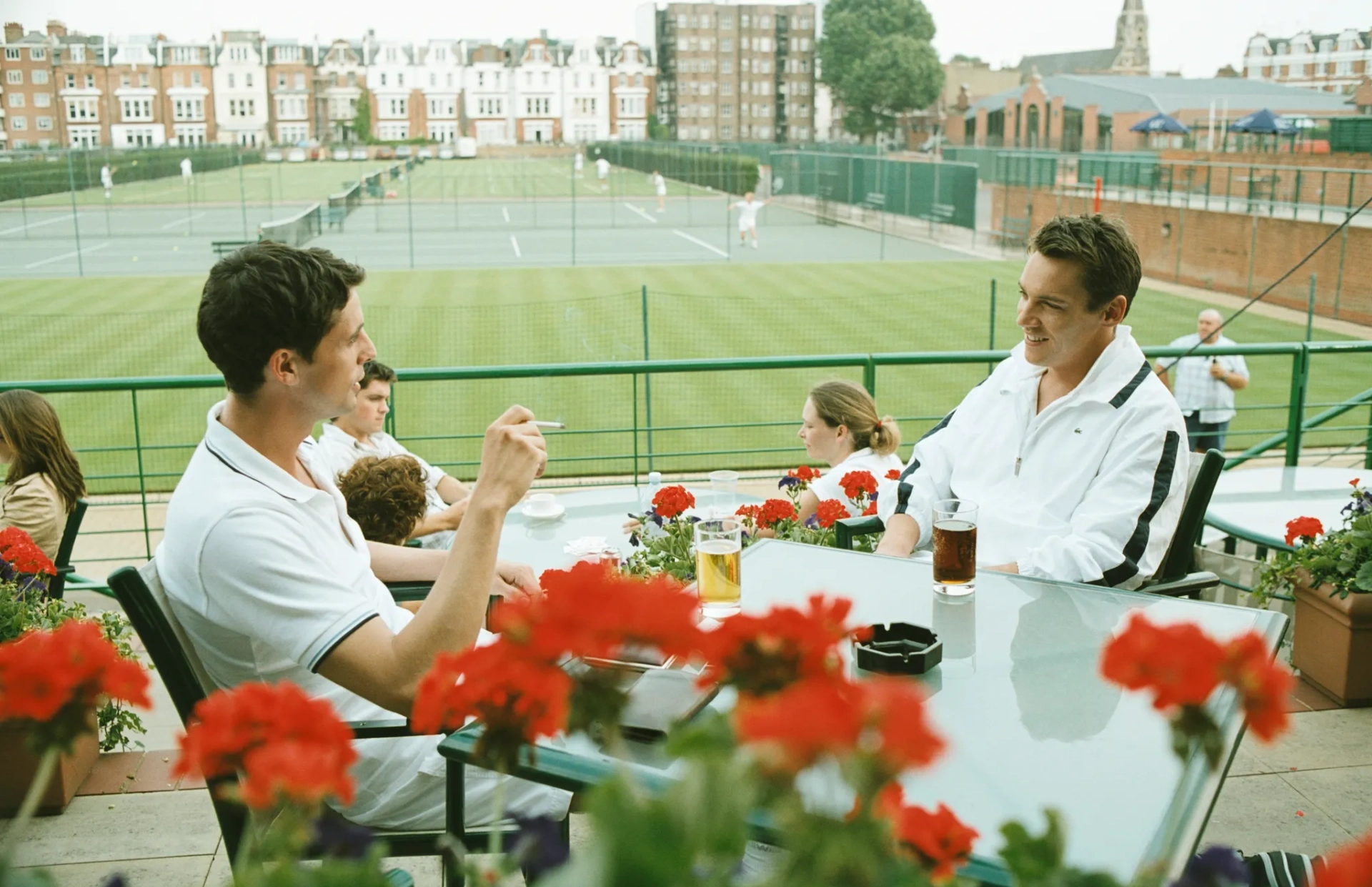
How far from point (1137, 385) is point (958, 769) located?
4.89ft

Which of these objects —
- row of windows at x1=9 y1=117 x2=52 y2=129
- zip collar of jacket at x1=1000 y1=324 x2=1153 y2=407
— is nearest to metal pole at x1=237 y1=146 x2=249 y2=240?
row of windows at x1=9 y1=117 x2=52 y2=129

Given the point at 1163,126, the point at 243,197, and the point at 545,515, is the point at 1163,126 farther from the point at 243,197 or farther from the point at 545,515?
the point at 545,515

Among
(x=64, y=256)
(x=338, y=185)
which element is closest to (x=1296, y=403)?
(x=64, y=256)

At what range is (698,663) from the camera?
1905 millimetres

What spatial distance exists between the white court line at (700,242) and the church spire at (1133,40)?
88417 mm

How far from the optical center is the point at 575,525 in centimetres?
404

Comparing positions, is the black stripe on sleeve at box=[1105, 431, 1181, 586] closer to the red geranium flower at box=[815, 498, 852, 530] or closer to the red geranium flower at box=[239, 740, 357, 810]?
the red geranium flower at box=[815, 498, 852, 530]

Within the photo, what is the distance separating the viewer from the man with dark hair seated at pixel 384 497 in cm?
344

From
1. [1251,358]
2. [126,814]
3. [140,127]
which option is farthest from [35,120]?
[126,814]

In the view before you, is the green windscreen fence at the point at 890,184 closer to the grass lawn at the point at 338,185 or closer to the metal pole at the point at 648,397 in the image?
the grass lawn at the point at 338,185

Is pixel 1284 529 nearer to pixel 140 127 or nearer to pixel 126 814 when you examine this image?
pixel 126 814

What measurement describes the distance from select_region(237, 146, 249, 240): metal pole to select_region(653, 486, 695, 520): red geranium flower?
102 feet

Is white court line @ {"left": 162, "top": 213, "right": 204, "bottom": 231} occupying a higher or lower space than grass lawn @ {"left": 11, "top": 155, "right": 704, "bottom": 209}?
lower

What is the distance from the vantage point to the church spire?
366ft
